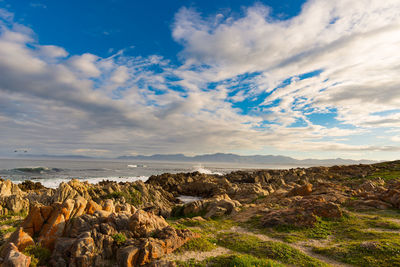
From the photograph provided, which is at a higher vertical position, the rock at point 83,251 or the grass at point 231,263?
the rock at point 83,251

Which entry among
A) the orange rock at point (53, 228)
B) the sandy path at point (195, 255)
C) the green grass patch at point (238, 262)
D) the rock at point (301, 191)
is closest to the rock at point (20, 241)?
the orange rock at point (53, 228)

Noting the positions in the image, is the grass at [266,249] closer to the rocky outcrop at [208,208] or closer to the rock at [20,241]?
the rocky outcrop at [208,208]

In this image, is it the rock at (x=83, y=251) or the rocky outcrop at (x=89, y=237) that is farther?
the rocky outcrop at (x=89, y=237)

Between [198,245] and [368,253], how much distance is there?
12.7m

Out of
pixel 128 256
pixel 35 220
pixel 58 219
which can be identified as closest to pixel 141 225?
pixel 128 256

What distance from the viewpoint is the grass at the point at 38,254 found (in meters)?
12.3

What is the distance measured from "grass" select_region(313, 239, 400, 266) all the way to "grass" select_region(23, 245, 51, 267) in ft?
63.3

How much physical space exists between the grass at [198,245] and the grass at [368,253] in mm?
8598

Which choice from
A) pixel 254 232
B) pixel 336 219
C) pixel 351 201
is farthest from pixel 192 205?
pixel 351 201

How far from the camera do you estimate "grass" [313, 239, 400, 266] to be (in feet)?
48.1

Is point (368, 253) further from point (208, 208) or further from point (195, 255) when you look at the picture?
point (208, 208)

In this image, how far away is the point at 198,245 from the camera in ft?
53.9

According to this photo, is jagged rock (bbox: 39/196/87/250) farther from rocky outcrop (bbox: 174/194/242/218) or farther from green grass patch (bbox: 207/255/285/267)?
rocky outcrop (bbox: 174/194/242/218)

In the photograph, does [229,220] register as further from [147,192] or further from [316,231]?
[147,192]
